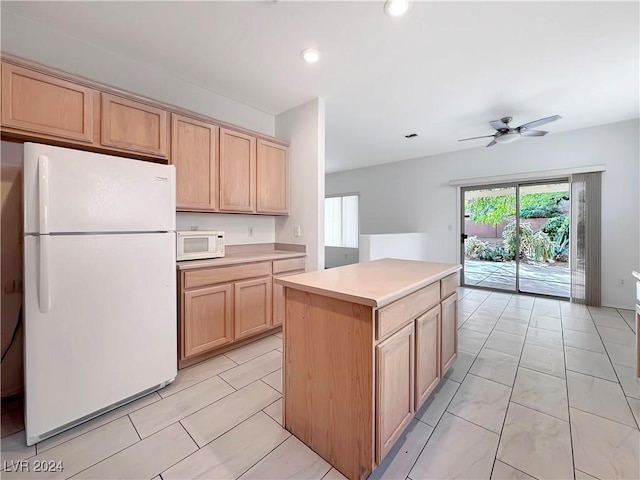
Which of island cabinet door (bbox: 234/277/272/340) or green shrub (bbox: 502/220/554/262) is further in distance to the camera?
green shrub (bbox: 502/220/554/262)

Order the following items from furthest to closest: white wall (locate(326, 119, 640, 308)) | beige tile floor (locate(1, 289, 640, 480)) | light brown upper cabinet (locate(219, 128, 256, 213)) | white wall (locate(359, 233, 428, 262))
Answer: white wall (locate(359, 233, 428, 262))
white wall (locate(326, 119, 640, 308))
light brown upper cabinet (locate(219, 128, 256, 213))
beige tile floor (locate(1, 289, 640, 480))

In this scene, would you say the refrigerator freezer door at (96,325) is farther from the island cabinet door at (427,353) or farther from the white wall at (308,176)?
the island cabinet door at (427,353)

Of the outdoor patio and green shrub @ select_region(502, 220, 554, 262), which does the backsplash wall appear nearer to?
the outdoor patio

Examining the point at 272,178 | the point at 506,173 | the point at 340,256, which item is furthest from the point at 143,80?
the point at 340,256

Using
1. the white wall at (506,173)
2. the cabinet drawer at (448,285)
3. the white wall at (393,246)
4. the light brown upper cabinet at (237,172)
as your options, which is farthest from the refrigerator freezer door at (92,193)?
the white wall at (506,173)

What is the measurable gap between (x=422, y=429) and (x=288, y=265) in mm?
1945

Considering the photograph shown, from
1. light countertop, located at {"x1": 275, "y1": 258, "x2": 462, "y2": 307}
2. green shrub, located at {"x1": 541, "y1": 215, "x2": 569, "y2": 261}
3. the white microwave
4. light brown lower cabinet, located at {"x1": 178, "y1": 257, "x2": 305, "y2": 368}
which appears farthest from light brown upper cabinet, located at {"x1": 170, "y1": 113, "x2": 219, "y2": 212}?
green shrub, located at {"x1": 541, "y1": 215, "x2": 569, "y2": 261}

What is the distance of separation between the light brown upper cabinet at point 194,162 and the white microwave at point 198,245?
0.26 meters

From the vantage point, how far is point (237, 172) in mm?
2895

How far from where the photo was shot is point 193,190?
256cm

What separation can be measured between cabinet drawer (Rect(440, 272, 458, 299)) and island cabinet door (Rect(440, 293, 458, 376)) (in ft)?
Answer: 0.13

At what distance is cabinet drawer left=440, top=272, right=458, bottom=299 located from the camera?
189cm

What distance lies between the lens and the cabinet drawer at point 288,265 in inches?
116

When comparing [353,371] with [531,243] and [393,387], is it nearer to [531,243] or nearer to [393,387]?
[393,387]
